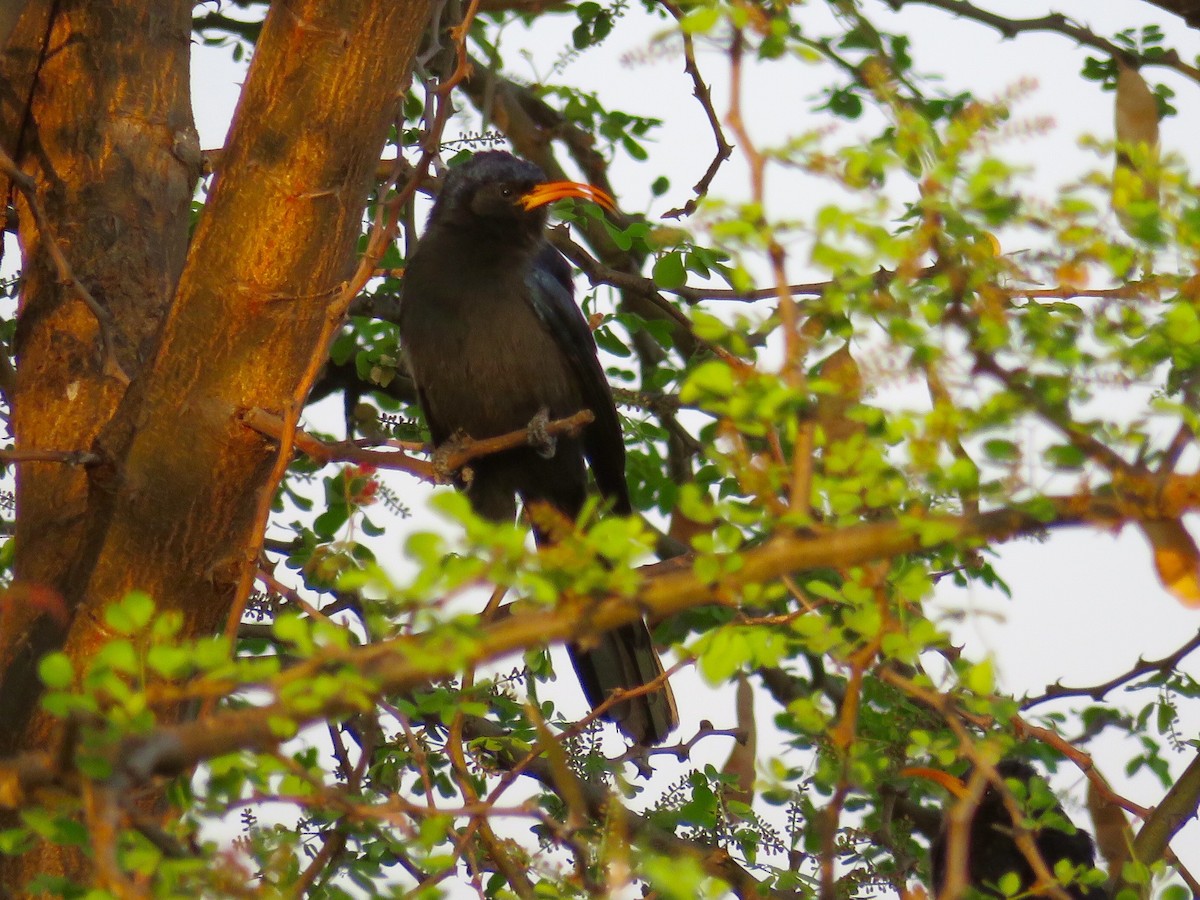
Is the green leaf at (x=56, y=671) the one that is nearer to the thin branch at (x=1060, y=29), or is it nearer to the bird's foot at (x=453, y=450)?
the bird's foot at (x=453, y=450)

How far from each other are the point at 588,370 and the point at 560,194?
65 cm

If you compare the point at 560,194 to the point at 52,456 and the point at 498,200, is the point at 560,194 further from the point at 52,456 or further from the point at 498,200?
the point at 52,456

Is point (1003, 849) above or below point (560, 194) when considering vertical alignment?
below

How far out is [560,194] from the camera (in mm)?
5238

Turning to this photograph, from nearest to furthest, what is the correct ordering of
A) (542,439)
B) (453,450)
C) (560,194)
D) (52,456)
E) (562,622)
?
(562,622) → (52,456) → (453,450) → (542,439) → (560,194)

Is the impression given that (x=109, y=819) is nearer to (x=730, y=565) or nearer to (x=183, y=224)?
(x=730, y=565)

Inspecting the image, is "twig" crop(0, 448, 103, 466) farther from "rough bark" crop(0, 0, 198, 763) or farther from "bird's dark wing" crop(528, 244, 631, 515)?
"bird's dark wing" crop(528, 244, 631, 515)

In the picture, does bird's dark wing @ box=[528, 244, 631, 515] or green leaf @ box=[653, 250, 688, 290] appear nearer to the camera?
green leaf @ box=[653, 250, 688, 290]

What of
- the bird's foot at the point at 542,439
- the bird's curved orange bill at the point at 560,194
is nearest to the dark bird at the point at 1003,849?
the bird's foot at the point at 542,439

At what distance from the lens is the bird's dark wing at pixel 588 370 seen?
17.8ft

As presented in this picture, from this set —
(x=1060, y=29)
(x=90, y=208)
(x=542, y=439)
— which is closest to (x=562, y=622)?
(x=90, y=208)

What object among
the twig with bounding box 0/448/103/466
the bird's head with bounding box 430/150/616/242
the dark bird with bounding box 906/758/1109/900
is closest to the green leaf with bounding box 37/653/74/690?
the twig with bounding box 0/448/103/466

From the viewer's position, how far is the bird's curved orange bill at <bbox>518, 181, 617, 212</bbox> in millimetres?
5184

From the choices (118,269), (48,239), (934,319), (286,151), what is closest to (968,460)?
(934,319)
